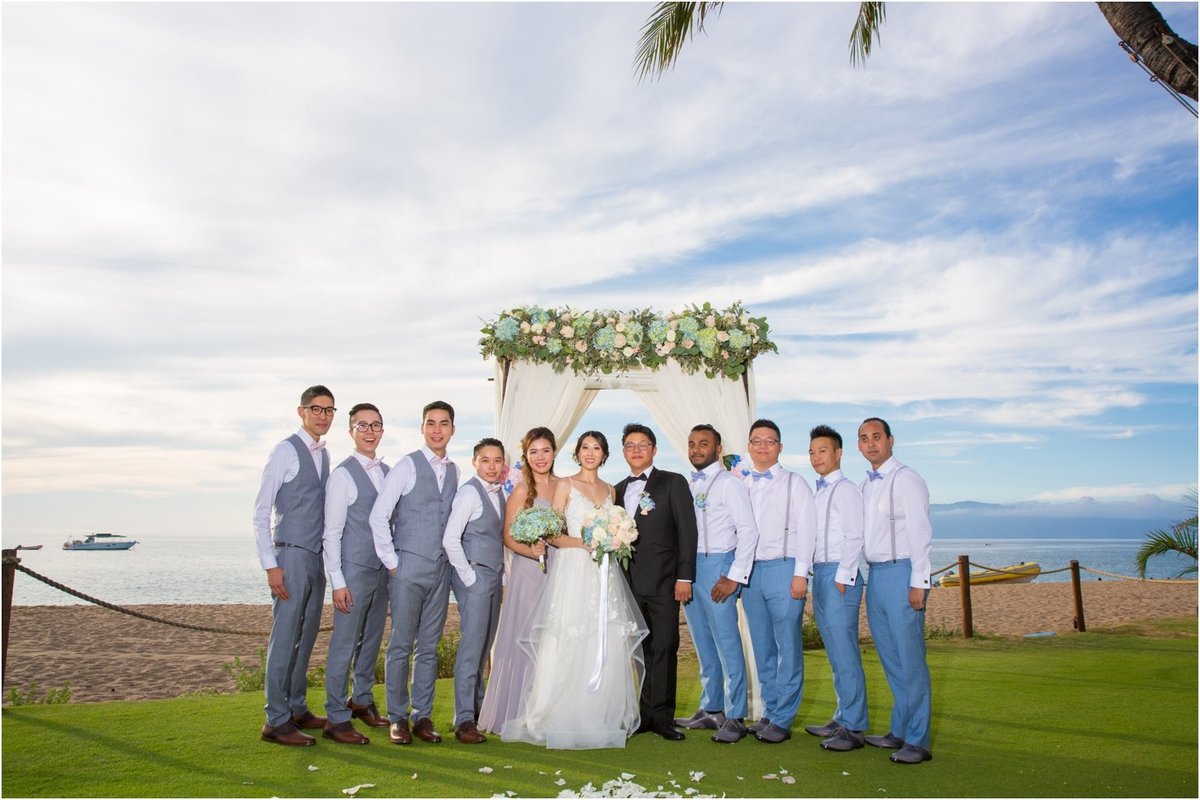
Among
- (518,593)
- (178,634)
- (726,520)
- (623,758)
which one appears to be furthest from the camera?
(178,634)

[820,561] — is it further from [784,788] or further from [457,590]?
[457,590]

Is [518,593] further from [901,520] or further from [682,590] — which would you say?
[901,520]

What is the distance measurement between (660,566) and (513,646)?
1186 mm

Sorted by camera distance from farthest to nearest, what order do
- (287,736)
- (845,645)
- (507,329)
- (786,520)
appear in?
(507,329), (786,520), (845,645), (287,736)

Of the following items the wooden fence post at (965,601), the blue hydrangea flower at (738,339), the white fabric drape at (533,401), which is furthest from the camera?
the wooden fence post at (965,601)

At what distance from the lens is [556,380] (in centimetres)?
761

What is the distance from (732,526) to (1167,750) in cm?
329

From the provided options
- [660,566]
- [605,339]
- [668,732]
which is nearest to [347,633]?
[660,566]

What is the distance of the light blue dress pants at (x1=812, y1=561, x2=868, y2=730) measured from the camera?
557 centimetres

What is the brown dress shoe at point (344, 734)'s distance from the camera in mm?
5453

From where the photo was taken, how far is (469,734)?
551 cm

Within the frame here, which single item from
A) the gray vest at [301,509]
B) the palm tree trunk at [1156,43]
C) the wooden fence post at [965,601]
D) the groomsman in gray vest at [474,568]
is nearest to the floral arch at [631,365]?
the groomsman in gray vest at [474,568]

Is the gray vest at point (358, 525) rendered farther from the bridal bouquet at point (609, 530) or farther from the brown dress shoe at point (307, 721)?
the bridal bouquet at point (609, 530)

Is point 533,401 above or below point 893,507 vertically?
above
